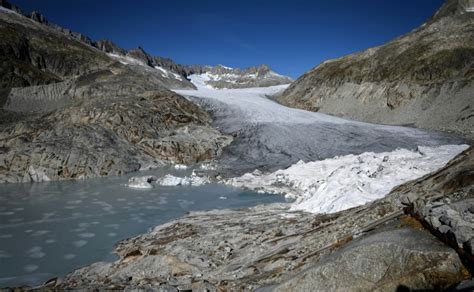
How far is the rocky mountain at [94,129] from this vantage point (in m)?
22.0

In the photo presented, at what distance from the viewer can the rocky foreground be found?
3951 millimetres

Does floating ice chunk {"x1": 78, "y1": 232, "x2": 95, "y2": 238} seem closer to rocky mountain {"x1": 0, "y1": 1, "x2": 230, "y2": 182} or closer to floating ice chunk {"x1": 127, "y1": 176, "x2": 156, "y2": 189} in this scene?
floating ice chunk {"x1": 127, "y1": 176, "x2": 156, "y2": 189}

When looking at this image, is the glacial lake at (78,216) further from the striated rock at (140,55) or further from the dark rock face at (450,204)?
the striated rock at (140,55)

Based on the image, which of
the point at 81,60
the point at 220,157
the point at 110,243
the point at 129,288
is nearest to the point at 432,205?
the point at 129,288

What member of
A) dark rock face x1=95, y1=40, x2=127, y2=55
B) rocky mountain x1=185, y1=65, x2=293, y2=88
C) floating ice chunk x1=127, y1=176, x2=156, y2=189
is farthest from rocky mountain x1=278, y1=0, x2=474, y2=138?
rocky mountain x1=185, y1=65, x2=293, y2=88

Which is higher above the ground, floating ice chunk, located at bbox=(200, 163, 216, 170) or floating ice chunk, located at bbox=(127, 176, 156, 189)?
floating ice chunk, located at bbox=(200, 163, 216, 170)

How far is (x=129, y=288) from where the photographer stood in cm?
598

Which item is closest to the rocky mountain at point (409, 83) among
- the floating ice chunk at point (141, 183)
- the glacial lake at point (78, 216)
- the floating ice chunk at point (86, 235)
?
the glacial lake at point (78, 216)

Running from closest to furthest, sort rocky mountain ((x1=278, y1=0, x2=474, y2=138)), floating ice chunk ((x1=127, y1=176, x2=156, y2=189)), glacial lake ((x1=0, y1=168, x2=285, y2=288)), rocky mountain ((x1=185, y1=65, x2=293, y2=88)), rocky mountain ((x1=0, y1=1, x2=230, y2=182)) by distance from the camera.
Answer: glacial lake ((x1=0, y1=168, x2=285, y2=288)) → floating ice chunk ((x1=127, y1=176, x2=156, y2=189)) → rocky mountain ((x1=0, y1=1, x2=230, y2=182)) → rocky mountain ((x1=278, y1=0, x2=474, y2=138)) → rocky mountain ((x1=185, y1=65, x2=293, y2=88))

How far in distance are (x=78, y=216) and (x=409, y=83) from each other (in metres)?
34.3

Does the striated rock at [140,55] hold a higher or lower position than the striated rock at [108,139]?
higher

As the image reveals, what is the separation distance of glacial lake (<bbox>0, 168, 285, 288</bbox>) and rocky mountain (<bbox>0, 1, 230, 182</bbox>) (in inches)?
82.8

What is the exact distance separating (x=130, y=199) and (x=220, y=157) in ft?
39.8

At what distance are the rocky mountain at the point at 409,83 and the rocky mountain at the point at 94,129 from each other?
53.7ft
